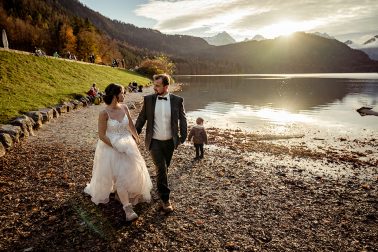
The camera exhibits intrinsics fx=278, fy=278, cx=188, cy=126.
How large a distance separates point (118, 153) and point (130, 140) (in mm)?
475

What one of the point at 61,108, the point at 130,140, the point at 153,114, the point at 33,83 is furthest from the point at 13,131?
the point at 33,83

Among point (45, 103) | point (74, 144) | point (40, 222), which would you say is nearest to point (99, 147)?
point (40, 222)

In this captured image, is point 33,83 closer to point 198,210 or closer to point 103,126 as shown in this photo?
point 103,126

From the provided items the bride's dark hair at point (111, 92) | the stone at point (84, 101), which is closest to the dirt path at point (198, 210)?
the bride's dark hair at point (111, 92)

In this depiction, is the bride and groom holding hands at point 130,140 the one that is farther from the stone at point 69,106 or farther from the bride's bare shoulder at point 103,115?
the stone at point 69,106

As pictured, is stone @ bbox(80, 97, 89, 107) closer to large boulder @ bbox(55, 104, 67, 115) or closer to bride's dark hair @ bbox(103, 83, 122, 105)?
large boulder @ bbox(55, 104, 67, 115)

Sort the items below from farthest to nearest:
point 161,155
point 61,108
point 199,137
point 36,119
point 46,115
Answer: point 61,108 < point 46,115 < point 36,119 < point 199,137 < point 161,155

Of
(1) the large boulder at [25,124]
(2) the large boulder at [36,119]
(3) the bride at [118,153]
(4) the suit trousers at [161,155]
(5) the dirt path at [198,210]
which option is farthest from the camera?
(2) the large boulder at [36,119]

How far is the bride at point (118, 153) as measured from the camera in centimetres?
679

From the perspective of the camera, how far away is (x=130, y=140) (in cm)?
717

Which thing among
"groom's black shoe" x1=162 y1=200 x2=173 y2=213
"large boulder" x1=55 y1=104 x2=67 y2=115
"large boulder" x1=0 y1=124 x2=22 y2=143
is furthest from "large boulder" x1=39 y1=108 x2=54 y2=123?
"groom's black shoe" x1=162 y1=200 x2=173 y2=213

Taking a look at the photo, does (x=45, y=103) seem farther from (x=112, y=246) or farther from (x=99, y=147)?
(x=112, y=246)

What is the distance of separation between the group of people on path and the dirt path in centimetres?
74

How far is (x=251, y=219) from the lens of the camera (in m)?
7.68
